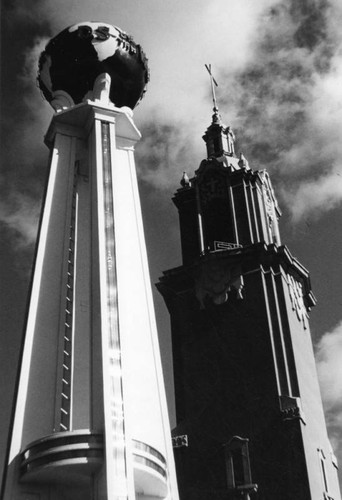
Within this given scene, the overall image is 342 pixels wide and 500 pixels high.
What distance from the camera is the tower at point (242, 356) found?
116ft

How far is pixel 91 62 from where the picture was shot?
93.0ft

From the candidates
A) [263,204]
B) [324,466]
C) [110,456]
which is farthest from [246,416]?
[110,456]

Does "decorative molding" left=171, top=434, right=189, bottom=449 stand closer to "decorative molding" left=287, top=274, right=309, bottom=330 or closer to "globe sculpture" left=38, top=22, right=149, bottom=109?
"decorative molding" left=287, top=274, right=309, bottom=330

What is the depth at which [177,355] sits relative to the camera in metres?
40.7

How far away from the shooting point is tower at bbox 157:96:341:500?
3538 cm

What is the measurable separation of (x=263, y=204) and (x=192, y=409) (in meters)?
13.4

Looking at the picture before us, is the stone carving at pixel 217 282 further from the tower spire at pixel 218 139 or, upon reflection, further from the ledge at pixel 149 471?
the ledge at pixel 149 471

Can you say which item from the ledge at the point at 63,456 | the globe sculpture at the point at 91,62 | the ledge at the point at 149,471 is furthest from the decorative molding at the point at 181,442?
the ledge at the point at 63,456

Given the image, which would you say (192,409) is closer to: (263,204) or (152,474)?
(263,204)

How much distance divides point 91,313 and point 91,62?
11162 millimetres

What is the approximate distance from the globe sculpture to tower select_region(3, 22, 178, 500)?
0.04m

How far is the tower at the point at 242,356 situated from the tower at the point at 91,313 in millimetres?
14214

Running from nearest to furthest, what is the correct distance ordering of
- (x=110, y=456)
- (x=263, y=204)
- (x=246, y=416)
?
(x=110, y=456) → (x=246, y=416) → (x=263, y=204)

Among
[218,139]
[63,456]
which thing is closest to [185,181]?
[218,139]
